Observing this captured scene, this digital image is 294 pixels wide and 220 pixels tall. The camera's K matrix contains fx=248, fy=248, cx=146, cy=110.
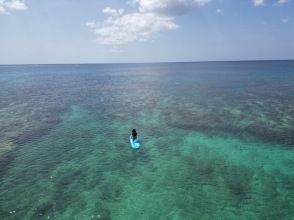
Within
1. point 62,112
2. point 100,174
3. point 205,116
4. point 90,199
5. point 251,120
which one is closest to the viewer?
point 90,199

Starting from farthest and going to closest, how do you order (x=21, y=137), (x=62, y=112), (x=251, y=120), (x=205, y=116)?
(x=62, y=112) < (x=205, y=116) < (x=251, y=120) < (x=21, y=137)

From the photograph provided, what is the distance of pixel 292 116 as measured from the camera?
145 ft

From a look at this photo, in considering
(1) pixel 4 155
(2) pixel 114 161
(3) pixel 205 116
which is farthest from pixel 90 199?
(3) pixel 205 116

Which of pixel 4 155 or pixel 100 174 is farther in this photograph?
pixel 4 155

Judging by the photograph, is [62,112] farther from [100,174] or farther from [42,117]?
[100,174]

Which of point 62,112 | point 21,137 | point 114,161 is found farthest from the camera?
point 62,112

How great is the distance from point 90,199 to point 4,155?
1447 cm

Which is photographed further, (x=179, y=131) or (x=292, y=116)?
(x=292, y=116)

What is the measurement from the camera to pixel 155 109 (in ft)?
172

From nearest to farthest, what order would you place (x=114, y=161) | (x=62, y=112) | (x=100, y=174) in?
(x=100, y=174)
(x=114, y=161)
(x=62, y=112)

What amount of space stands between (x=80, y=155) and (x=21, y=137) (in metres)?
11.9

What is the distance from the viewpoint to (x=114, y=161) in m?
26.8

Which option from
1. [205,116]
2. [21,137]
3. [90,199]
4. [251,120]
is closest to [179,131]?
[205,116]

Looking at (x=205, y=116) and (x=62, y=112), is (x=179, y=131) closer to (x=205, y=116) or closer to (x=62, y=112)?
(x=205, y=116)
